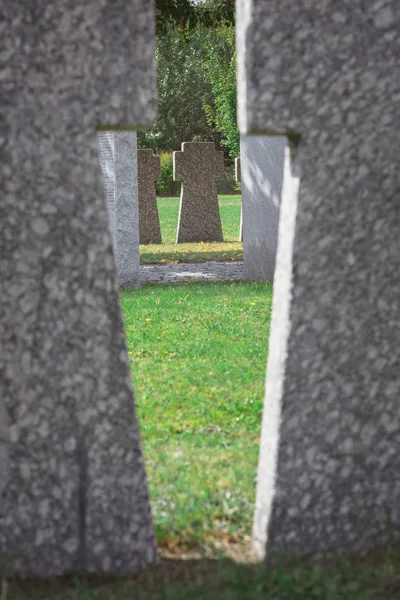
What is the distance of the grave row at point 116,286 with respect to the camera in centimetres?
265

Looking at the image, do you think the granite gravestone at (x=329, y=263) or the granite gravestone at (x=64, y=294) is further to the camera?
the granite gravestone at (x=329, y=263)

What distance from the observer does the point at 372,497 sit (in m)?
3.02

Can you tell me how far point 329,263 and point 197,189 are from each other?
14.9 meters

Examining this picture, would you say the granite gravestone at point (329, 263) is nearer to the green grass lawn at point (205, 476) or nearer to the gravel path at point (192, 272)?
the green grass lawn at point (205, 476)

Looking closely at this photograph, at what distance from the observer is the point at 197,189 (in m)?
17.6

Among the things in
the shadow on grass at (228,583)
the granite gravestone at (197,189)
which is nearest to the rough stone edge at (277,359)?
the shadow on grass at (228,583)

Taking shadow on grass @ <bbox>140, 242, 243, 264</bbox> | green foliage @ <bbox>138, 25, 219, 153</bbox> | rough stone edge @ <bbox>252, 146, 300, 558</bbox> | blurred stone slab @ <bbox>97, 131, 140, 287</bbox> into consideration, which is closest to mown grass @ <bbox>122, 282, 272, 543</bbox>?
rough stone edge @ <bbox>252, 146, 300, 558</bbox>

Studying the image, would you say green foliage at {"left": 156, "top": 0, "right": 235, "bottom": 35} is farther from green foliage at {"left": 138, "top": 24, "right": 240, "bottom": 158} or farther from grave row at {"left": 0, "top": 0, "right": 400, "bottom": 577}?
green foliage at {"left": 138, "top": 24, "right": 240, "bottom": 158}

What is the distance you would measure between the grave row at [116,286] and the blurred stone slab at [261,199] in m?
7.46

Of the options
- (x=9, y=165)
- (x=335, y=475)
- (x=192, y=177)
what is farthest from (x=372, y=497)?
(x=192, y=177)

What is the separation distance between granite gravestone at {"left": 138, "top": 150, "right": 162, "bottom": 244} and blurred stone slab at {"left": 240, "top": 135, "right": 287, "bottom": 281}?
644 cm

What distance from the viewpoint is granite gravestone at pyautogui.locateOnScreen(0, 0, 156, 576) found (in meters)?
2.63

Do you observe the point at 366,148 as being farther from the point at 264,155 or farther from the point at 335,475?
the point at 264,155

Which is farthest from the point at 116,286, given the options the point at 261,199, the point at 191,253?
the point at 191,253
